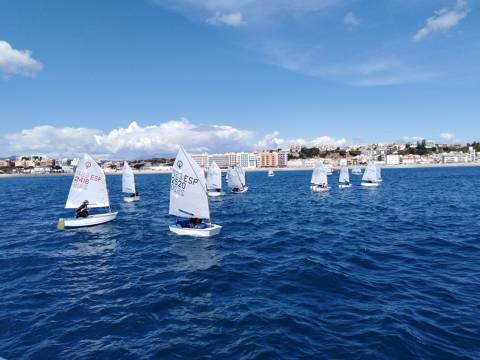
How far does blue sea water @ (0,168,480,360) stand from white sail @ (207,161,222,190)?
36.4m

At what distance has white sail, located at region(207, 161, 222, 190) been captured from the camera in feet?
230

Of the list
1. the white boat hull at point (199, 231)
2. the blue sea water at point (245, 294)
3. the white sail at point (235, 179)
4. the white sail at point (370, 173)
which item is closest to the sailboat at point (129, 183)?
the white sail at point (235, 179)

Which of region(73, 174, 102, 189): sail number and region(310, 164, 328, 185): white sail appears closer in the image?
region(73, 174, 102, 189): sail number

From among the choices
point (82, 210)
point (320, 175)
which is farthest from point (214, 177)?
point (82, 210)

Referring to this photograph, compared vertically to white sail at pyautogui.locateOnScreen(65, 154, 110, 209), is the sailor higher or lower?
lower

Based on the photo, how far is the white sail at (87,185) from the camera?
38.3 meters

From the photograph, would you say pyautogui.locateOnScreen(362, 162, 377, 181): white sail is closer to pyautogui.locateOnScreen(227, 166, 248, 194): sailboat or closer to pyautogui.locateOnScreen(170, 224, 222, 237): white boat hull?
pyautogui.locateOnScreen(227, 166, 248, 194): sailboat

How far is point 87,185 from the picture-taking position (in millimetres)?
38562

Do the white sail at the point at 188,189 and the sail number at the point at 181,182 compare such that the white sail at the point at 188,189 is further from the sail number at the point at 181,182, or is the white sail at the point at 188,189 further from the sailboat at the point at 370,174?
the sailboat at the point at 370,174

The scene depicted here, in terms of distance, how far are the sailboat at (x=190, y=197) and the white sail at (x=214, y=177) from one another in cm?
3728

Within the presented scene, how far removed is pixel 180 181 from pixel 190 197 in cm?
194

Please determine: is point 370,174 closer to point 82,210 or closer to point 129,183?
point 129,183

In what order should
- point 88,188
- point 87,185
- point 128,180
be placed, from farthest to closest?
1. point 128,180
2. point 88,188
3. point 87,185

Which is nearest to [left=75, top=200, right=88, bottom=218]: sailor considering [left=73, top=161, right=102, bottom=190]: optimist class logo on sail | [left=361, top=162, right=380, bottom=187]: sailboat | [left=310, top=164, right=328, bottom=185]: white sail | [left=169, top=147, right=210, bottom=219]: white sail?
[left=73, top=161, right=102, bottom=190]: optimist class logo on sail
